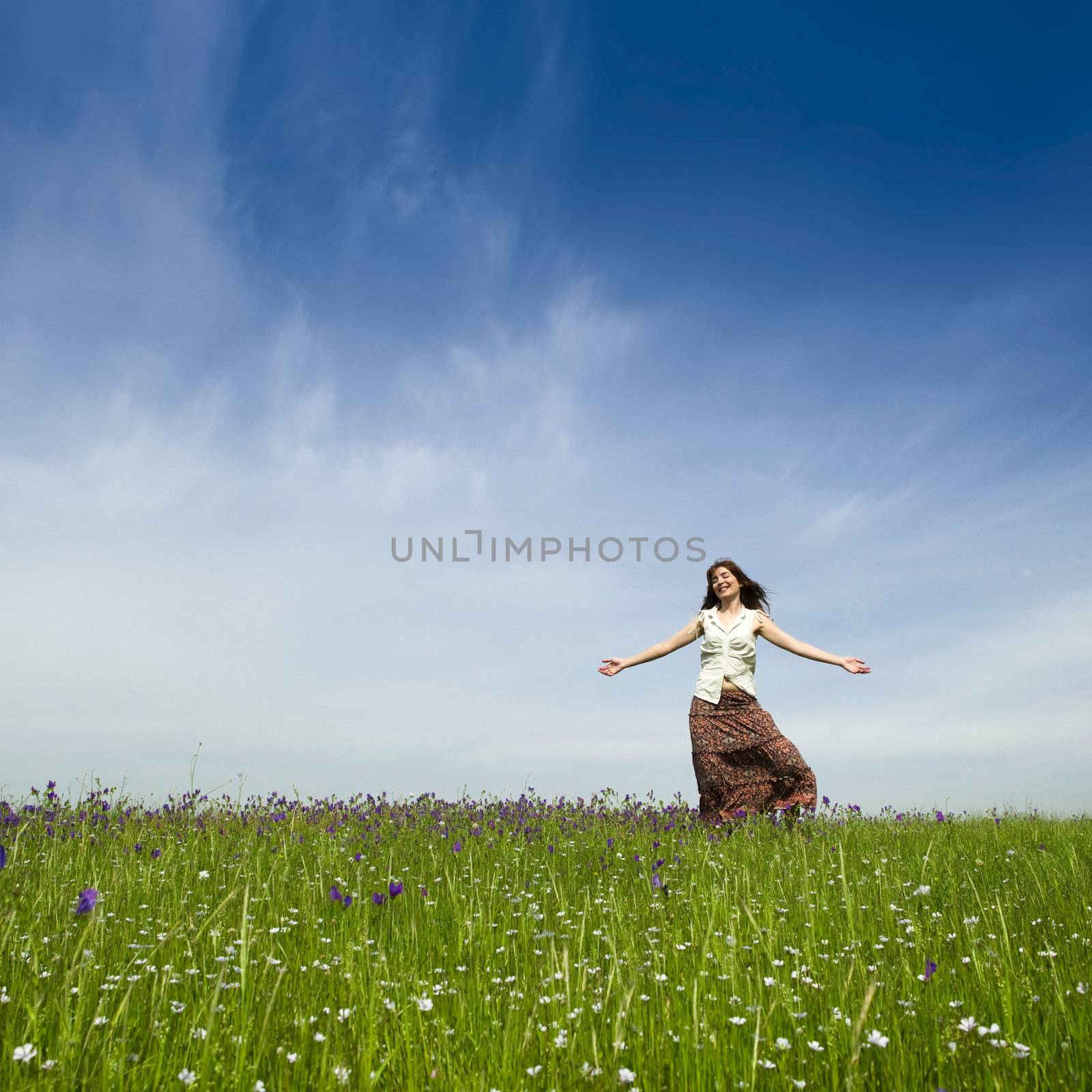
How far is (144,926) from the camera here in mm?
5297

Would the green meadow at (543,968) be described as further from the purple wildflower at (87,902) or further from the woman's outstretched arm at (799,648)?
the woman's outstretched arm at (799,648)

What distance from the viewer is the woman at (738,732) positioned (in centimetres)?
1052

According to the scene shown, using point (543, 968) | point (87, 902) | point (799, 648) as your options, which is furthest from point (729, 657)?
point (87, 902)

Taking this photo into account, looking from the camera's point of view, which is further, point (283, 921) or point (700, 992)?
point (283, 921)

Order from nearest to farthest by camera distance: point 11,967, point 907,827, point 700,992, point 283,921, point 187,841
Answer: point 700,992
point 11,967
point 283,921
point 187,841
point 907,827

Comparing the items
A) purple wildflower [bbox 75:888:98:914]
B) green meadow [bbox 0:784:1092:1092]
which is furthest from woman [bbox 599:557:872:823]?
purple wildflower [bbox 75:888:98:914]

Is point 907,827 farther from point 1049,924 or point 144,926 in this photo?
point 144,926

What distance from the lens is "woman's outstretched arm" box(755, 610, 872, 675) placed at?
10.2m

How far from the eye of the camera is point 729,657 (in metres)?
10.7

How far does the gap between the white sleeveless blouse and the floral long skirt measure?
13 centimetres

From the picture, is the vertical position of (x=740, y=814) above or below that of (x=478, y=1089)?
above

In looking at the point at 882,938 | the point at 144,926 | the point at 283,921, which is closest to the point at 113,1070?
the point at 283,921

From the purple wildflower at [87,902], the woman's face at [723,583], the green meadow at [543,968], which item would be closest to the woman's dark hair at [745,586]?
the woman's face at [723,583]

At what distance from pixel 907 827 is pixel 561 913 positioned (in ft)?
24.6
